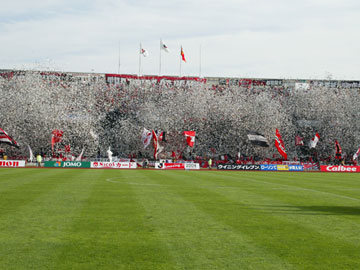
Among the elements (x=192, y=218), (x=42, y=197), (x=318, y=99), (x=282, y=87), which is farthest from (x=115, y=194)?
(x=282, y=87)

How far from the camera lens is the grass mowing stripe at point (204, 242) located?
416 inches

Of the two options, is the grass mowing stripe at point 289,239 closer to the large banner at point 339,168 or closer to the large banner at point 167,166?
the large banner at point 167,166

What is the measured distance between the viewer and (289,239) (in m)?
13.4

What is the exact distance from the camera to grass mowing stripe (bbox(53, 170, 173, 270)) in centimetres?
1045

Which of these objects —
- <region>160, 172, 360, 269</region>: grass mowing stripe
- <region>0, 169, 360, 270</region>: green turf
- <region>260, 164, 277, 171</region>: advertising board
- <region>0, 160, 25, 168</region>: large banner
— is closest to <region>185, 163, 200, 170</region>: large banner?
<region>260, 164, 277, 171</region>: advertising board

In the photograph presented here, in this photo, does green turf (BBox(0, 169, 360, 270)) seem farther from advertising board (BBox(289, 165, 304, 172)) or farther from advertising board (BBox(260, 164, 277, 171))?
advertising board (BBox(289, 165, 304, 172))

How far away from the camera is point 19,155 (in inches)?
3314

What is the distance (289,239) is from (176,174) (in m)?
35.5

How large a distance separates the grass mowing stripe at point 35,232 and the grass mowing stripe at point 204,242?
296 centimetres

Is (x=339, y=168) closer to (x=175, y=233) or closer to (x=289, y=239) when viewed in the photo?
(x=289, y=239)

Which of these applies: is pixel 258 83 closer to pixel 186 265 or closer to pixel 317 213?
pixel 317 213

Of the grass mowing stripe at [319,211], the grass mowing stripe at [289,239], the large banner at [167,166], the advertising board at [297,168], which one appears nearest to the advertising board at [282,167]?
the advertising board at [297,168]

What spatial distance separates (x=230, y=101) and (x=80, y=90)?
105 ft

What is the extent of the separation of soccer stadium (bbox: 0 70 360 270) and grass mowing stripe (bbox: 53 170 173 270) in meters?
0.05
